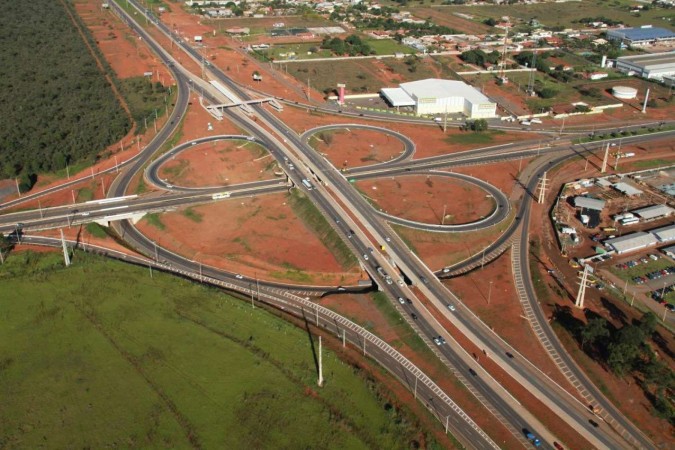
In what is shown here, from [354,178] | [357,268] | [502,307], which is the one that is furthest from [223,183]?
[502,307]

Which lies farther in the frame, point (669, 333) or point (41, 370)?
point (669, 333)

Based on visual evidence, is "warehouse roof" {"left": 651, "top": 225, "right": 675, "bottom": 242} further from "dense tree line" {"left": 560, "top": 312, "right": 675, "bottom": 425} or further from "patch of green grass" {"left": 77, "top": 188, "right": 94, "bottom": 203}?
"patch of green grass" {"left": 77, "top": 188, "right": 94, "bottom": 203}

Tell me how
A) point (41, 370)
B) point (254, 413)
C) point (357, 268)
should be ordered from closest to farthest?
point (254, 413) → point (41, 370) → point (357, 268)

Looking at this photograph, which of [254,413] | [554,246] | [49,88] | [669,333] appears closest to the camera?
[254,413]

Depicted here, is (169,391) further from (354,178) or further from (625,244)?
(625,244)

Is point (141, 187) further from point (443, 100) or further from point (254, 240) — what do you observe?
point (443, 100)

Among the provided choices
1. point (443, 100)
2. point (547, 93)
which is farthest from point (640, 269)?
point (547, 93)

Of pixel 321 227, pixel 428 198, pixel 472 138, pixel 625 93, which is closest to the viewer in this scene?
pixel 321 227

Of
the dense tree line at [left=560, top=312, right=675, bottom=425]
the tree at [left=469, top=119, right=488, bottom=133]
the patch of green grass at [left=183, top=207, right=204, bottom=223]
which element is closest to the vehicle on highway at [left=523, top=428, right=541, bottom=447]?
the dense tree line at [left=560, top=312, right=675, bottom=425]
